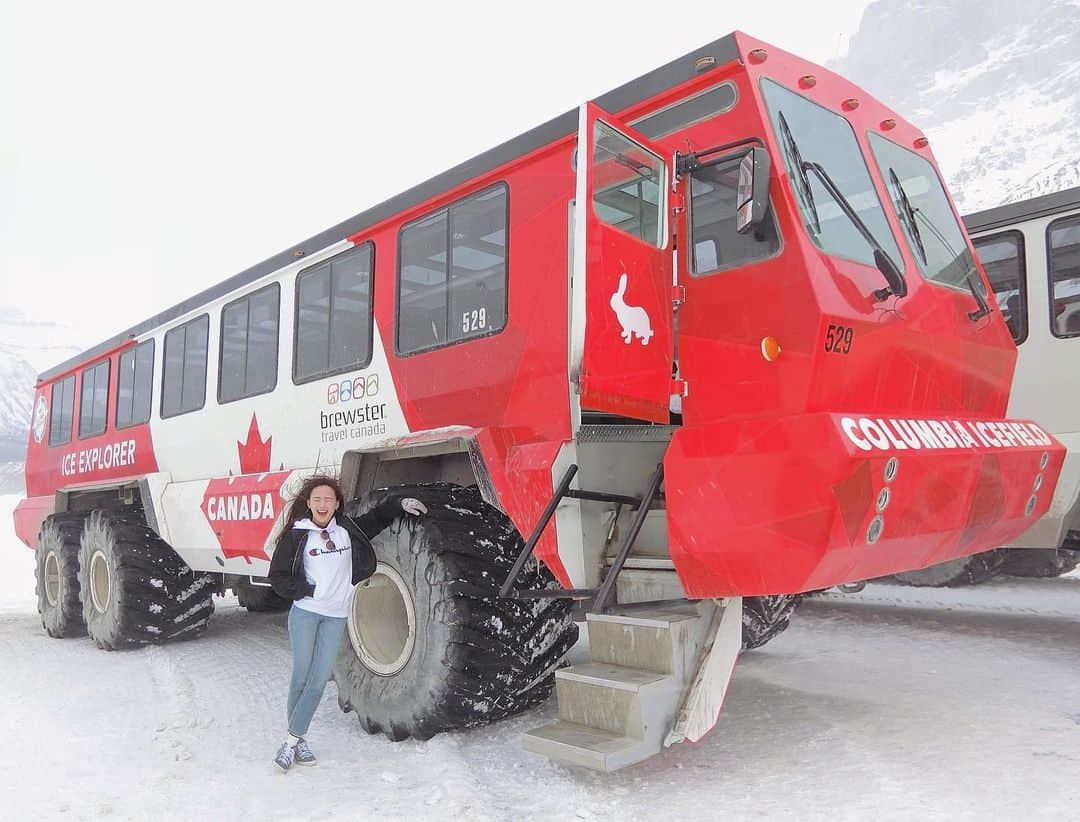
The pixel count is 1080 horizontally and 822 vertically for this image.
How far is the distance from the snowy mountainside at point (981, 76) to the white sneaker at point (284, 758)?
83250 mm

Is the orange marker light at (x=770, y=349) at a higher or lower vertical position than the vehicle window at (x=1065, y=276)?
lower

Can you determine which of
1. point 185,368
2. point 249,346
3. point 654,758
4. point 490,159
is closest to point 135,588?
point 185,368

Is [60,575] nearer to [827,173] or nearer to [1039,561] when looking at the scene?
[827,173]

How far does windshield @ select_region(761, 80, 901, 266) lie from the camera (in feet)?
12.1

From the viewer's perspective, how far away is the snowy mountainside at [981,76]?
9338 centimetres

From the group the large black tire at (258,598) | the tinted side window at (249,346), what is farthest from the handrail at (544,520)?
the large black tire at (258,598)

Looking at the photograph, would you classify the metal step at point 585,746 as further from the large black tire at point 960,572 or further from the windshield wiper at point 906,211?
the large black tire at point 960,572

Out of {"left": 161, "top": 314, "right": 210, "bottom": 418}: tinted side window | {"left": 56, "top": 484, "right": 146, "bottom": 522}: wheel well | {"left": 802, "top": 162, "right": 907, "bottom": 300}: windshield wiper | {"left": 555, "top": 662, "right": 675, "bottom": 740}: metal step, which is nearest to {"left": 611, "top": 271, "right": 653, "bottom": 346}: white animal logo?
{"left": 802, "top": 162, "right": 907, "bottom": 300}: windshield wiper

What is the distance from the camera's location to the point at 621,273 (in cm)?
358

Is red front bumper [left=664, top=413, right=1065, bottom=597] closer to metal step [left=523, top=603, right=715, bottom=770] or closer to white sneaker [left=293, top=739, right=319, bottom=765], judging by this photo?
metal step [left=523, top=603, right=715, bottom=770]

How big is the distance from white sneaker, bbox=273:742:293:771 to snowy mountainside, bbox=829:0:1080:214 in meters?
83.3

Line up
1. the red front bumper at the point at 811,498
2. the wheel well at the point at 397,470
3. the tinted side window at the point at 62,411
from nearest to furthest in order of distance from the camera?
the red front bumper at the point at 811,498, the wheel well at the point at 397,470, the tinted side window at the point at 62,411

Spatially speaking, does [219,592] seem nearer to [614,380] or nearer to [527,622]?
[527,622]

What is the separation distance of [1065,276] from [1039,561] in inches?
93.2
